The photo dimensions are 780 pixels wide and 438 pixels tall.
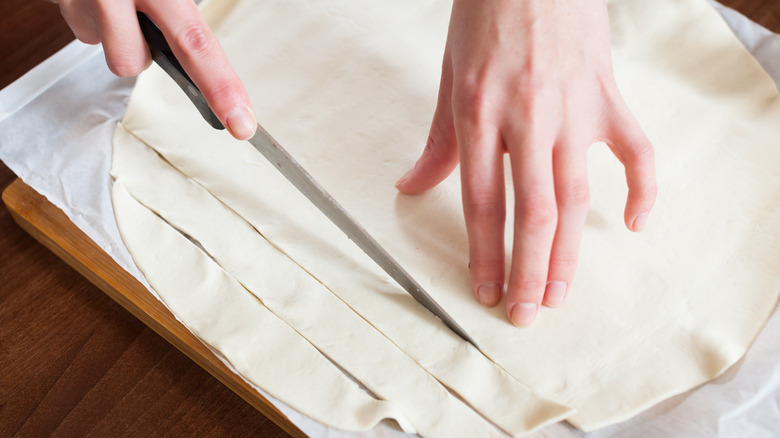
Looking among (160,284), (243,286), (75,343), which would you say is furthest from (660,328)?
(75,343)

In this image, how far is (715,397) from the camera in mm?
693

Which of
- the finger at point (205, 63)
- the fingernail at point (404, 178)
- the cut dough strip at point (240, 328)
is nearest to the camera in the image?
the finger at point (205, 63)

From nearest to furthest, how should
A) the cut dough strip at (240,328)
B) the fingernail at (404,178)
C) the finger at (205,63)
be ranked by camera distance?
the finger at (205,63), the cut dough strip at (240,328), the fingernail at (404,178)

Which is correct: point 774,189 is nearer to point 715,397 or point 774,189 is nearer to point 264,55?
point 715,397

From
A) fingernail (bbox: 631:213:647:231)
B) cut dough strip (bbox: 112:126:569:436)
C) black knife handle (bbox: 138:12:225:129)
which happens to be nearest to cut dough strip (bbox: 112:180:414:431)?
cut dough strip (bbox: 112:126:569:436)

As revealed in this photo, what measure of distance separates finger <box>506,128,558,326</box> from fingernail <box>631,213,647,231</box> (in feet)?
0.49

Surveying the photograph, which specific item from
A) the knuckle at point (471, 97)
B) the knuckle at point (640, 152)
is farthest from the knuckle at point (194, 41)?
the knuckle at point (640, 152)

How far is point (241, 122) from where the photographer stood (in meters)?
0.60

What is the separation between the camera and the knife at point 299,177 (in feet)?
2.06

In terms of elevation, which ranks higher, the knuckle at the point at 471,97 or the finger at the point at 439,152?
the knuckle at the point at 471,97

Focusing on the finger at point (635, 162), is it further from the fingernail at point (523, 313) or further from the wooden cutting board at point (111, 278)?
the wooden cutting board at point (111, 278)

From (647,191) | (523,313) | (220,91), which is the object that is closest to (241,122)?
(220,91)

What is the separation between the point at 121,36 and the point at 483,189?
0.42 meters

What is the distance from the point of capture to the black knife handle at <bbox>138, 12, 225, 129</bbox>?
2.04ft
